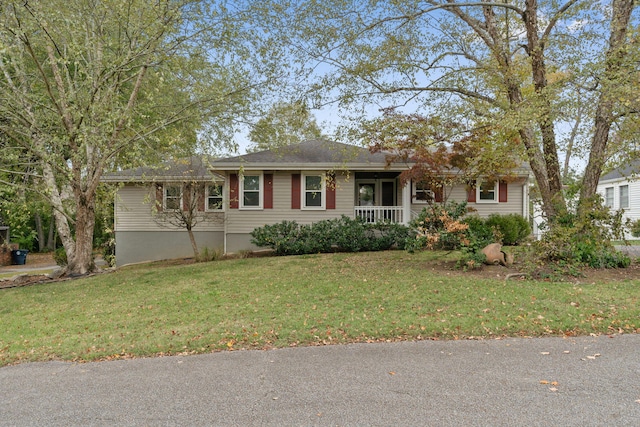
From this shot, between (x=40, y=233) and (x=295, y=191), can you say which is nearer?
(x=295, y=191)

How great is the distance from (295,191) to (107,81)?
6814 mm

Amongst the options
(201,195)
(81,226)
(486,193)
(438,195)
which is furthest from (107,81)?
(486,193)

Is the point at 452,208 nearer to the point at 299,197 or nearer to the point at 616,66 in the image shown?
the point at 616,66

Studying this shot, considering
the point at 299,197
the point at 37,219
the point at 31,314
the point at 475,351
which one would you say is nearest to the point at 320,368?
the point at 475,351

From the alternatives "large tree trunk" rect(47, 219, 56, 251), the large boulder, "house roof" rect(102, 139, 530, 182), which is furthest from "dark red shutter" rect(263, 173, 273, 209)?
"large tree trunk" rect(47, 219, 56, 251)

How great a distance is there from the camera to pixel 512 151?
9.79 meters

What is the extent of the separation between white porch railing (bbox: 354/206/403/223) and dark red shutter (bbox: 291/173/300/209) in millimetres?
2139

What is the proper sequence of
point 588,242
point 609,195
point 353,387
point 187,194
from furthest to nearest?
point 609,195 < point 187,194 < point 588,242 < point 353,387

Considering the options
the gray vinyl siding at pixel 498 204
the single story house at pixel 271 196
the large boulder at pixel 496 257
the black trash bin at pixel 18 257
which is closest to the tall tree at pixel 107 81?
the single story house at pixel 271 196

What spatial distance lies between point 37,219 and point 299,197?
20450 millimetres

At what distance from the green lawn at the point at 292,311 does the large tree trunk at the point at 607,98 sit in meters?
2.94

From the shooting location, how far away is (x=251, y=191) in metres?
14.4

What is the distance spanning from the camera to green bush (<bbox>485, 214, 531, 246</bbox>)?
13609 mm

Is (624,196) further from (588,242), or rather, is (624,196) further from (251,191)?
(251,191)
